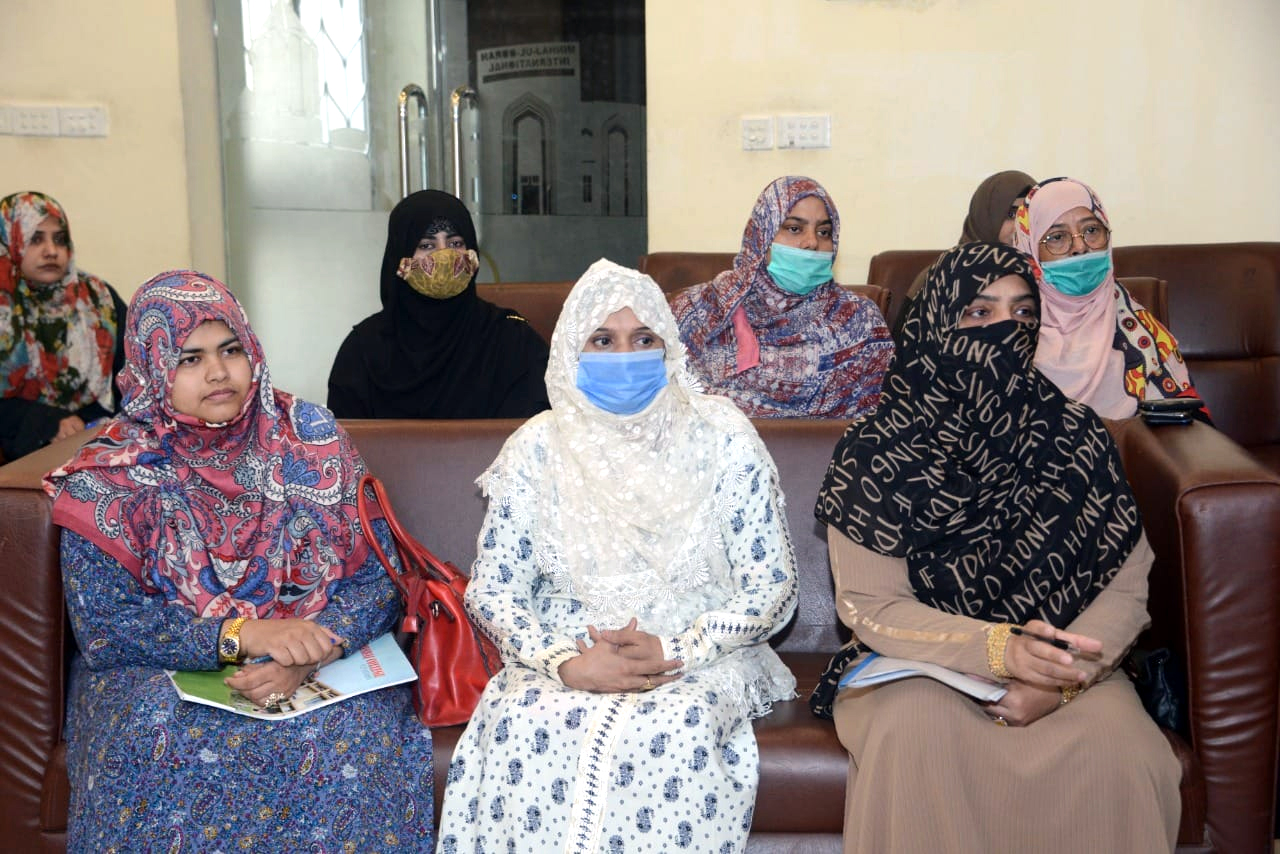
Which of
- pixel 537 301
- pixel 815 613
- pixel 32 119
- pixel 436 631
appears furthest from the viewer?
pixel 32 119

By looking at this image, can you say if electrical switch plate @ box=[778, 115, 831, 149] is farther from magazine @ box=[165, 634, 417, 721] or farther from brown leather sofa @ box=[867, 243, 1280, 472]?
magazine @ box=[165, 634, 417, 721]

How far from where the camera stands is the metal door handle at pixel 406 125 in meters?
5.18

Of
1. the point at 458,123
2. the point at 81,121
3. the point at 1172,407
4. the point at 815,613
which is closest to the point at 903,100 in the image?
the point at 458,123

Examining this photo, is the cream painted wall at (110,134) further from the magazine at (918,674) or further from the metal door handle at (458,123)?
the magazine at (918,674)

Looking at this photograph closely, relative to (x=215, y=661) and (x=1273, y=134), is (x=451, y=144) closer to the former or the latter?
(x=1273, y=134)

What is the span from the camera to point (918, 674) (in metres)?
1.94

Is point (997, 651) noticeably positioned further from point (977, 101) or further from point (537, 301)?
point (977, 101)

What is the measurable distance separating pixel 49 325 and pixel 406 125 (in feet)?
5.87

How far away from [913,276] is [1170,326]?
29.1 inches

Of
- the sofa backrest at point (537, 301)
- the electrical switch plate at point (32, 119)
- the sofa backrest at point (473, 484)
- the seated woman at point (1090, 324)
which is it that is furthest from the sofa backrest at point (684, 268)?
the electrical switch plate at point (32, 119)

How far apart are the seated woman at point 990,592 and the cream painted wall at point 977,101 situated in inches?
94.7

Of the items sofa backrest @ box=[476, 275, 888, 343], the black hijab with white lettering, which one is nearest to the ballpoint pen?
the black hijab with white lettering

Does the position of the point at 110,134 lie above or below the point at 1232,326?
above

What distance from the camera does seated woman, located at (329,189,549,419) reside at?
128 inches
